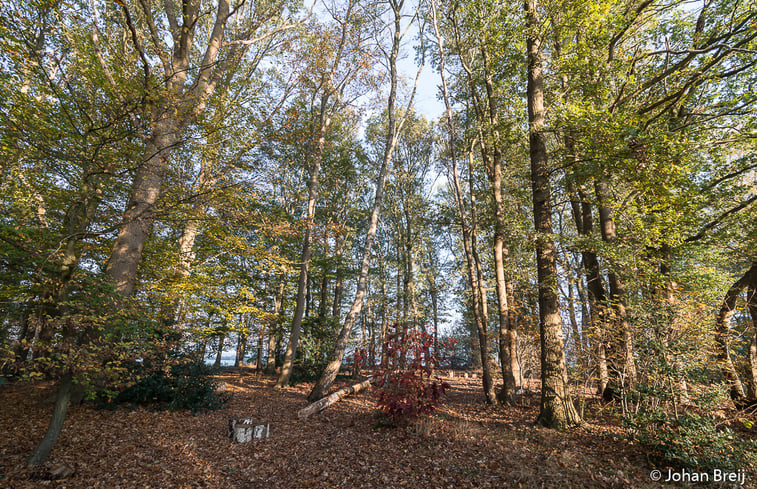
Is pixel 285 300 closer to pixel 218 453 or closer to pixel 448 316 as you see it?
pixel 218 453

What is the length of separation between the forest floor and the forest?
0.05 metres

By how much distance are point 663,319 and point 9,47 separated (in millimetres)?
10597

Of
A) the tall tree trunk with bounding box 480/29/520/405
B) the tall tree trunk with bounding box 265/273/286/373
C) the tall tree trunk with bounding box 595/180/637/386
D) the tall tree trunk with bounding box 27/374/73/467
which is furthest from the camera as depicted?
the tall tree trunk with bounding box 265/273/286/373

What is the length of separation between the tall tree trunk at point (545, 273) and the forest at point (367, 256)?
0.18 ft

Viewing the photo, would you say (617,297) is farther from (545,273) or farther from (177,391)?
(177,391)

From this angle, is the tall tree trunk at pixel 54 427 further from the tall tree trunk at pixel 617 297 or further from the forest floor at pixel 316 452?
the tall tree trunk at pixel 617 297

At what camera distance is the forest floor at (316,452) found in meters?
4.13

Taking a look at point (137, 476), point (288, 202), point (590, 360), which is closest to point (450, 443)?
point (590, 360)

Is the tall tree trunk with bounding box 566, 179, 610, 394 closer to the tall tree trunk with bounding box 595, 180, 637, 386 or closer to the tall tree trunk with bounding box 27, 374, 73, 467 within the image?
the tall tree trunk with bounding box 595, 180, 637, 386

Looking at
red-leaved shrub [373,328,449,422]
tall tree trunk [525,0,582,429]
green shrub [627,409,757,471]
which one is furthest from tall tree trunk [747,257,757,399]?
red-leaved shrub [373,328,449,422]

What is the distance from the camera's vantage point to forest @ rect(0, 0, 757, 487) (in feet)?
14.1

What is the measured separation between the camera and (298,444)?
5.99 m

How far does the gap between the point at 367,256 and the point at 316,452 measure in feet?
18.8

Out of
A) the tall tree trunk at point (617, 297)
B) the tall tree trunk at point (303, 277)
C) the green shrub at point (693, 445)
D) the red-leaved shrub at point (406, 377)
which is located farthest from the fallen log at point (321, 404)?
the tall tree trunk at point (617, 297)
